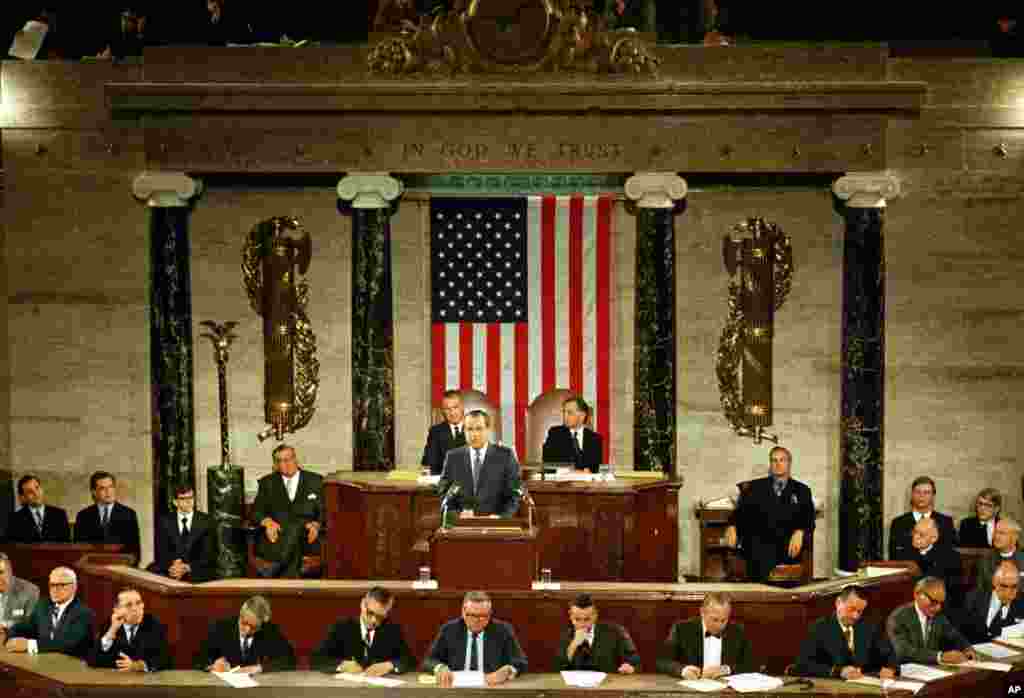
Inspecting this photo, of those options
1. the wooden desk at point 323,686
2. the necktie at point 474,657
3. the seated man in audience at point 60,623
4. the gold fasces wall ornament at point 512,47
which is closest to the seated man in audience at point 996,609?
the wooden desk at point 323,686

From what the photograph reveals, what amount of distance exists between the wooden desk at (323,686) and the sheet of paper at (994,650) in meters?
0.63

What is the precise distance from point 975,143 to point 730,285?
305 centimetres

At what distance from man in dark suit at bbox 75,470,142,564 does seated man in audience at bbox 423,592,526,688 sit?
216 inches

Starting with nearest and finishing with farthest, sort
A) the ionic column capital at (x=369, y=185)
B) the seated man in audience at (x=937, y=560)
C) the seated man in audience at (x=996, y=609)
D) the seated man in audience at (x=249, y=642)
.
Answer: the seated man in audience at (x=249, y=642) < the seated man in audience at (x=996, y=609) < the seated man in audience at (x=937, y=560) < the ionic column capital at (x=369, y=185)

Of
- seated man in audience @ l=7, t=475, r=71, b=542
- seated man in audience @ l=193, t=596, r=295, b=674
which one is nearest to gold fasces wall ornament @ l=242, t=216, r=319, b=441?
seated man in audience @ l=7, t=475, r=71, b=542

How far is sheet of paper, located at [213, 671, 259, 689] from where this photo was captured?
39.2ft

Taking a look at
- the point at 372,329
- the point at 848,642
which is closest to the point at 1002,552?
the point at 848,642

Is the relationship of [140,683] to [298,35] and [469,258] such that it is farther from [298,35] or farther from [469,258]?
[298,35]

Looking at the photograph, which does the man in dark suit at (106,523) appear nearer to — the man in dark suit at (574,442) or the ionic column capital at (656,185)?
the man in dark suit at (574,442)

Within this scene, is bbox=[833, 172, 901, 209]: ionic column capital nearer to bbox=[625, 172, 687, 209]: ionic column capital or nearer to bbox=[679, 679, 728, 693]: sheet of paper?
bbox=[625, 172, 687, 209]: ionic column capital

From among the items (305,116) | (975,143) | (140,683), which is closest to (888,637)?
(140,683)

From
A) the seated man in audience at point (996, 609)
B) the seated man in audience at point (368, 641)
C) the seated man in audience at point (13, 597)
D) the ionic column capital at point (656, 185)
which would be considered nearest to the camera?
the seated man in audience at point (368, 641)

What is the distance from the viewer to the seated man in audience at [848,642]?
12.8m

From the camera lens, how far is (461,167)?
18531 mm
